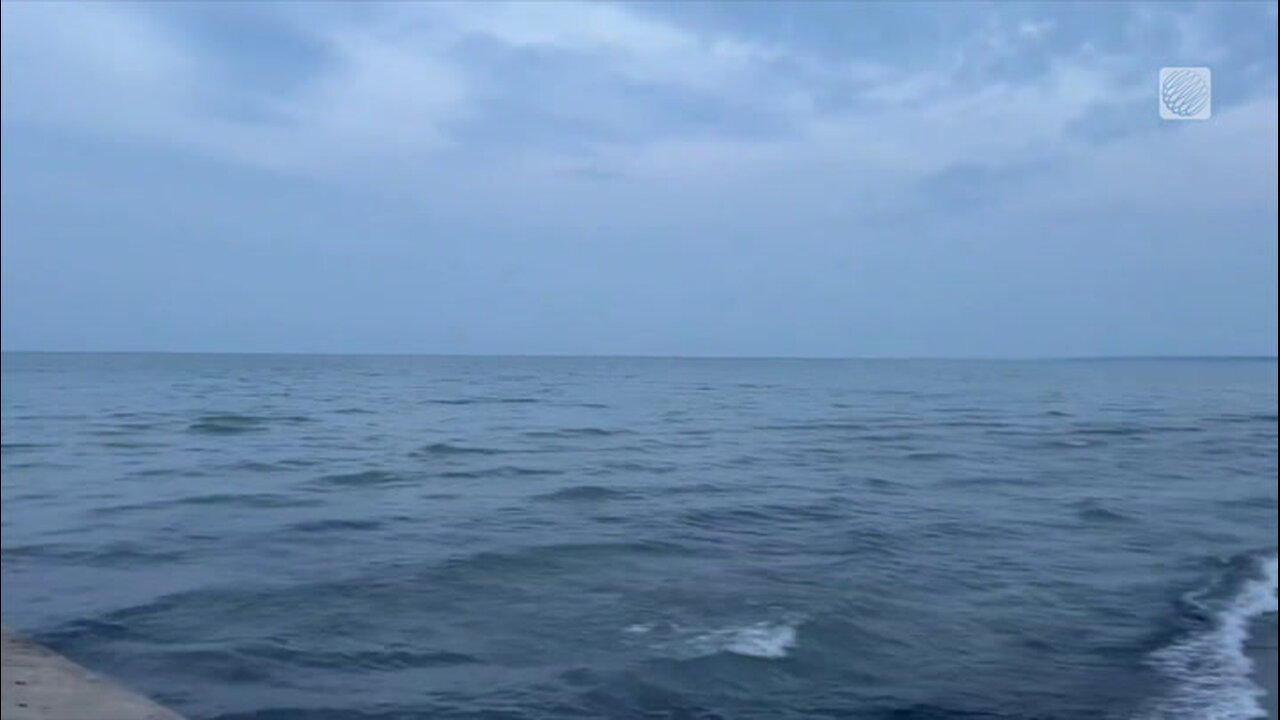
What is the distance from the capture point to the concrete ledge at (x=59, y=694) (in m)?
5.63

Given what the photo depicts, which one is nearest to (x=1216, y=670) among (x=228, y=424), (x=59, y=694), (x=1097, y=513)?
(x=1097, y=513)

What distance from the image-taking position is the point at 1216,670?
745 cm

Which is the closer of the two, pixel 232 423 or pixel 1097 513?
pixel 1097 513

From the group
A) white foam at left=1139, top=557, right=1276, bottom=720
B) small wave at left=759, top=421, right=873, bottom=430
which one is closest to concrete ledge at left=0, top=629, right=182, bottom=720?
white foam at left=1139, top=557, right=1276, bottom=720

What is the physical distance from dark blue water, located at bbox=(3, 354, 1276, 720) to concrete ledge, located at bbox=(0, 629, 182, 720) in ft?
0.90

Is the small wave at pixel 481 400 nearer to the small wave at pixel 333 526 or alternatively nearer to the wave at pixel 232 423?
the wave at pixel 232 423

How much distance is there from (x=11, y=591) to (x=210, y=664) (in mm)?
2566

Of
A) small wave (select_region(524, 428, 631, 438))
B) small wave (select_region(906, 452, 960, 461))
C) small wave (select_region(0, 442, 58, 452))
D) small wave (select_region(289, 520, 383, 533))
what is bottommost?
small wave (select_region(906, 452, 960, 461))

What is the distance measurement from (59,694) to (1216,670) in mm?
7352

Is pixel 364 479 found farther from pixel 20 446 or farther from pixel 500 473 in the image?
pixel 20 446

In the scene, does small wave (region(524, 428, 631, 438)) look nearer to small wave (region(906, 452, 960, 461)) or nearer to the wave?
the wave

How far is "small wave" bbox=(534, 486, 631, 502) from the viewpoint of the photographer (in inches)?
574

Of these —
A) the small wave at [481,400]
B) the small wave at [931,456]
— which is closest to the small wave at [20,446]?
the small wave at [931,456]

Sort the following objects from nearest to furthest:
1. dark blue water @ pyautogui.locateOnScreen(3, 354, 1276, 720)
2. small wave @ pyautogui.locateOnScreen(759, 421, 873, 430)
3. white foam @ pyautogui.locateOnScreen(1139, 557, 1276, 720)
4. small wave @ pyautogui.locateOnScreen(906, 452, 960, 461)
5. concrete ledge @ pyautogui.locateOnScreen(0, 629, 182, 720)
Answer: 1. concrete ledge @ pyautogui.locateOnScreen(0, 629, 182, 720)
2. white foam @ pyautogui.locateOnScreen(1139, 557, 1276, 720)
3. dark blue water @ pyautogui.locateOnScreen(3, 354, 1276, 720)
4. small wave @ pyautogui.locateOnScreen(906, 452, 960, 461)
5. small wave @ pyautogui.locateOnScreen(759, 421, 873, 430)
